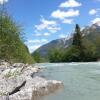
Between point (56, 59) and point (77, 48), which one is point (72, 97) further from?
point (56, 59)

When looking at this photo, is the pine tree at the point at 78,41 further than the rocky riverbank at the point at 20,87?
Yes

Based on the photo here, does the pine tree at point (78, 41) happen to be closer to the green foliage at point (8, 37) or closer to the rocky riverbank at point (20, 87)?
the rocky riverbank at point (20, 87)

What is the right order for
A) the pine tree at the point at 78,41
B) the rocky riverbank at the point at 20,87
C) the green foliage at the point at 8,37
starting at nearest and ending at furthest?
the rocky riverbank at the point at 20,87
the green foliage at the point at 8,37
the pine tree at the point at 78,41

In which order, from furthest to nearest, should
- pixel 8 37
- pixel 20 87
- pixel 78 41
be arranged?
pixel 78 41 < pixel 8 37 < pixel 20 87

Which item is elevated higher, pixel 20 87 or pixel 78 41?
pixel 78 41

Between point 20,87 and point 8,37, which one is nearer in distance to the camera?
point 20,87

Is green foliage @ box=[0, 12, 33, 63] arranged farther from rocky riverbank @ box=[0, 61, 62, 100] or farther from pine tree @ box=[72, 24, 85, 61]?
pine tree @ box=[72, 24, 85, 61]

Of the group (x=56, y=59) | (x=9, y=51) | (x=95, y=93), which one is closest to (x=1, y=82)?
(x=9, y=51)

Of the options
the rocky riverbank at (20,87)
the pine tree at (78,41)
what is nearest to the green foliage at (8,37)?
the rocky riverbank at (20,87)

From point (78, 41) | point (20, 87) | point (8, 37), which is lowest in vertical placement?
→ point (20, 87)

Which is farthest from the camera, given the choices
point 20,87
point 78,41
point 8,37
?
point 78,41

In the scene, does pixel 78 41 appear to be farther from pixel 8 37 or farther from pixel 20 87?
pixel 20 87

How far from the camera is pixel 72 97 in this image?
18.9 m

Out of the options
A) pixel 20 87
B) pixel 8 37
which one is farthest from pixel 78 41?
pixel 20 87
